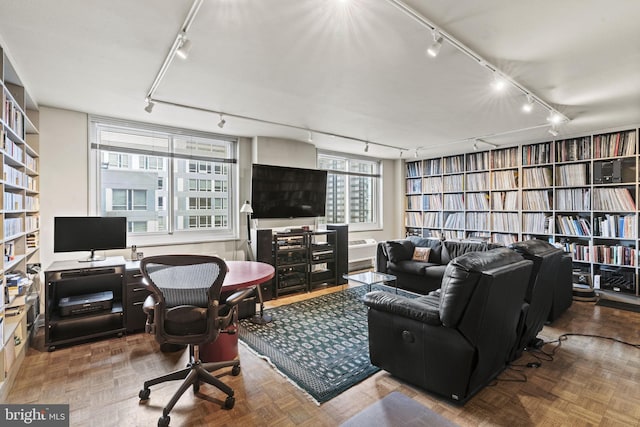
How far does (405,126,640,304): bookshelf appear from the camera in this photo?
14.4 feet

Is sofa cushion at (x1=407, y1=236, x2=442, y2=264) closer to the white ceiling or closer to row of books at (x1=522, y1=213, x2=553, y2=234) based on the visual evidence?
row of books at (x1=522, y1=213, x2=553, y2=234)

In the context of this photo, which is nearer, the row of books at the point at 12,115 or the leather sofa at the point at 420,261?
the row of books at the point at 12,115

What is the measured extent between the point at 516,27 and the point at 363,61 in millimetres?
1029

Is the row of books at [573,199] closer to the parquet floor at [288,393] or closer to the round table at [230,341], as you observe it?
the parquet floor at [288,393]

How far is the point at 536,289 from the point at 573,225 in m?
2.99

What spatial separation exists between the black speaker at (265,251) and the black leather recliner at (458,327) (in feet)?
7.45

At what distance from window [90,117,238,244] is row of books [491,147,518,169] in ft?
15.5

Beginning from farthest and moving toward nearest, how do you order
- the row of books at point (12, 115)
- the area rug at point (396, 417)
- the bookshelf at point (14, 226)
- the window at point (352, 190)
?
the window at point (352, 190)
the row of books at point (12, 115)
the bookshelf at point (14, 226)
the area rug at point (396, 417)

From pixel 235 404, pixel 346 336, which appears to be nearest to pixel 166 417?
pixel 235 404

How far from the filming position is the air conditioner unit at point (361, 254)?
20.3ft

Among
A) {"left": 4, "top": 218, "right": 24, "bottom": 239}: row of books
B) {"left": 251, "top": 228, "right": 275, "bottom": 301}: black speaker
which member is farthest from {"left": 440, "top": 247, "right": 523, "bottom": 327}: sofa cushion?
{"left": 4, "top": 218, "right": 24, "bottom": 239}: row of books

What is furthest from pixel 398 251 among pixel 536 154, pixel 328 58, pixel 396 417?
pixel 396 417

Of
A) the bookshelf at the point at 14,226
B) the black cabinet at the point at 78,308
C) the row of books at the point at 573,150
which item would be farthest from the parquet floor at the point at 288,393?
the row of books at the point at 573,150

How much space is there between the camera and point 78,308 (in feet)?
9.90
